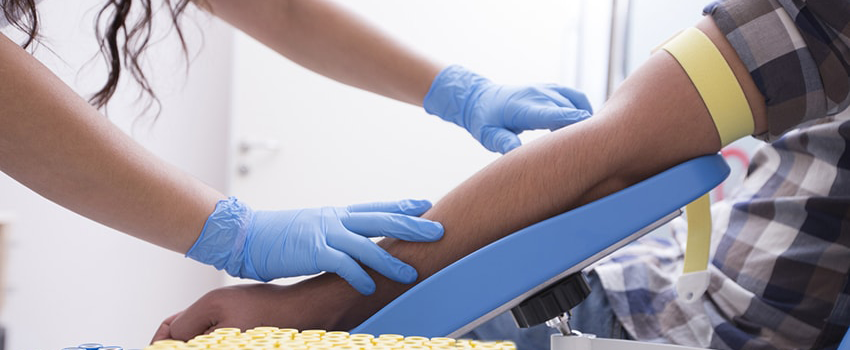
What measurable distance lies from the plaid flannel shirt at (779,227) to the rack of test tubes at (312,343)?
0.43m

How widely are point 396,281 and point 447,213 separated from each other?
100mm

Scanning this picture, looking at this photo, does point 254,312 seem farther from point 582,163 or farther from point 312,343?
point 582,163

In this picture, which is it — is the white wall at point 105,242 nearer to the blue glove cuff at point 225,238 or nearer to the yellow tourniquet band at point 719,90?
the blue glove cuff at point 225,238

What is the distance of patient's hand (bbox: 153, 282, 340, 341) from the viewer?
79cm

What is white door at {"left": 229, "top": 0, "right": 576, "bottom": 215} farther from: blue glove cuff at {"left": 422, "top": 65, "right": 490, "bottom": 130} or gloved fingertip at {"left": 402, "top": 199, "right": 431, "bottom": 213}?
gloved fingertip at {"left": 402, "top": 199, "right": 431, "bottom": 213}

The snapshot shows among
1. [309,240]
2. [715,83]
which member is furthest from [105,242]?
[715,83]

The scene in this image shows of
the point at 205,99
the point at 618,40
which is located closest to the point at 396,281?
the point at 618,40

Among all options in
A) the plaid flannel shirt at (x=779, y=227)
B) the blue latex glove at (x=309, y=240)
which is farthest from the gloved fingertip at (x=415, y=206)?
the plaid flannel shirt at (x=779, y=227)

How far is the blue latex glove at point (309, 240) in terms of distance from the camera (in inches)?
31.8

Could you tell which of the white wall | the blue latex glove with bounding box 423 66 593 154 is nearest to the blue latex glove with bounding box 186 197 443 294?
the blue latex glove with bounding box 423 66 593 154

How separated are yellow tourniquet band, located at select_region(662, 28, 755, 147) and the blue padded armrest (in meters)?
0.10

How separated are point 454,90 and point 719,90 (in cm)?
60

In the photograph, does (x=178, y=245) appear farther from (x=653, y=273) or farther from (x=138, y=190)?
(x=653, y=273)

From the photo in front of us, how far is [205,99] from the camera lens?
2.82 metres
